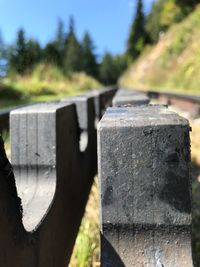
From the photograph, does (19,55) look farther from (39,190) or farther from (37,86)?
(39,190)

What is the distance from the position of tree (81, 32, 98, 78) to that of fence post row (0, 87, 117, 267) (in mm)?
108704

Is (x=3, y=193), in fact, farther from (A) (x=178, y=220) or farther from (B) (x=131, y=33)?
(B) (x=131, y=33)

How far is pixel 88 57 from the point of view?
121 m

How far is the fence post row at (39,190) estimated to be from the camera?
1810mm

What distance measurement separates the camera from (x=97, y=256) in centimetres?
318

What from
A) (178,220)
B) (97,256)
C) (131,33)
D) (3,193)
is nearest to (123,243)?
(178,220)

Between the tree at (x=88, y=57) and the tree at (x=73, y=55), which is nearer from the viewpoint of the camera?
the tree at (x=73, y=55)

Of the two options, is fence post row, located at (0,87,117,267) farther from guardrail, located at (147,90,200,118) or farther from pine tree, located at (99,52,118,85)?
pine tree, located at (99,52,118,85)

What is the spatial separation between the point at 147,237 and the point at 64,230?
102 centimetres

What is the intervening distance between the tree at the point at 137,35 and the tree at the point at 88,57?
1297 cm

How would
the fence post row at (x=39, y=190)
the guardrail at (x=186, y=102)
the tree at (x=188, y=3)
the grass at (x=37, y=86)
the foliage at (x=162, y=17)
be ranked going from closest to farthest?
1. the fence post row at (x=39, y=190)
2. the guardrail at (x=186, y=102)
3. the grass at (x=37, y=86)
4. the tree at (x=188, y=3)
5. the foliage at (x=162, y=17)

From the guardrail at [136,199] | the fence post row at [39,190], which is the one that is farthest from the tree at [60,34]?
the guardrail at [136,199]

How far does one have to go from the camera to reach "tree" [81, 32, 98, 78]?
116 m

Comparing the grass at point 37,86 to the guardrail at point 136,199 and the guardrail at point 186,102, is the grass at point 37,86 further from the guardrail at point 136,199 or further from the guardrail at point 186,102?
the guardrail at point 136,199
